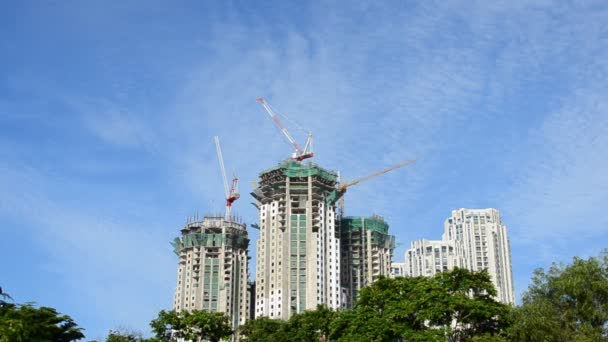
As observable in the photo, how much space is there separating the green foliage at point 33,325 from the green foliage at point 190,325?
14408mm

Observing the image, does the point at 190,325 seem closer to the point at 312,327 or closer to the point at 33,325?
the point at 312,327

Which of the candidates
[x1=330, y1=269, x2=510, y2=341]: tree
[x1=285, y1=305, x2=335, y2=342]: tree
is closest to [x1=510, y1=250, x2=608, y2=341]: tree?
[x1=330, y1=269, x2=510, y2=341]: tree

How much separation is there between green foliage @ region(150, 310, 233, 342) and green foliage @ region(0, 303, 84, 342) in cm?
1441

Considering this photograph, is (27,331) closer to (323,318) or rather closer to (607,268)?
(607,268)

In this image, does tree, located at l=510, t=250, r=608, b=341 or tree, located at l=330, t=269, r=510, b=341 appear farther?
tree, located at l=330, t=269, r=510, b=341

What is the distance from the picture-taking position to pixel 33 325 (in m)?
61.8

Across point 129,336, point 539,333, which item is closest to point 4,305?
point 129,336

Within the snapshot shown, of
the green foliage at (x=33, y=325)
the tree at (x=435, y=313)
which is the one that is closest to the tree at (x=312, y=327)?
the tree at (x=435, y=313)

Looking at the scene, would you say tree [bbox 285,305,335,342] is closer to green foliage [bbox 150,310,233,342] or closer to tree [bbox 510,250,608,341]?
green foliage [bbox 150,310,233,342]

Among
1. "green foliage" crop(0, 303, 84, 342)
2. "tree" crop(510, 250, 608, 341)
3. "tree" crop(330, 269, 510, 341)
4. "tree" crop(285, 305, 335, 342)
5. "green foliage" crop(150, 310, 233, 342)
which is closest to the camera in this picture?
"green foliage" crop(0, 303, 84, 342)

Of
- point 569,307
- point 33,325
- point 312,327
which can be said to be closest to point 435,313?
point 569,307

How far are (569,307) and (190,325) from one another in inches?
1714

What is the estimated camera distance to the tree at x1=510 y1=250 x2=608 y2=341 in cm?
6850

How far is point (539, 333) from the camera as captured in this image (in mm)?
68938
